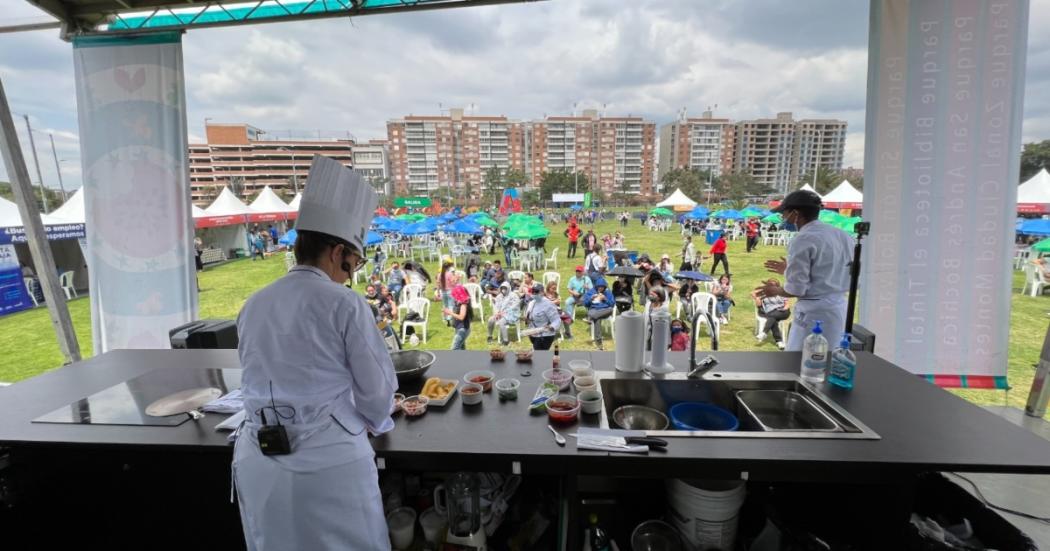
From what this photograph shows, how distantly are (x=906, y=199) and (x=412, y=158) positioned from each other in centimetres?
5940

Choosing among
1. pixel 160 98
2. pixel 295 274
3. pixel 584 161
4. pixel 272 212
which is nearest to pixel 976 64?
pixel 295 274

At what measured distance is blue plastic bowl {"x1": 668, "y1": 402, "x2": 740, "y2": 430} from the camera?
6.19 ft

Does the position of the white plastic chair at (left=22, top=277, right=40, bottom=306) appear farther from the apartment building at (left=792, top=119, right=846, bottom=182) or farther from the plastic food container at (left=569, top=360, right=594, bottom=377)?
the apartment building at (left=792, top=119, right=846, bottom=182)

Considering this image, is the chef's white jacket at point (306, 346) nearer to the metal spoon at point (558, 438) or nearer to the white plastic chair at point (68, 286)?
the metal spoon at point (558, 438)

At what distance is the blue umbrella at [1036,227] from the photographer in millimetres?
9625

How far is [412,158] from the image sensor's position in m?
57.1

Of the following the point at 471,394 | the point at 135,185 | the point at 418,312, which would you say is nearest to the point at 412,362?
the point at 471,394

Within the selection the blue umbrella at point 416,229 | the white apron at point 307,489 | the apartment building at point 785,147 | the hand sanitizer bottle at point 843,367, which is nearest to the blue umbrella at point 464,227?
the blue umbrella at point 416,229

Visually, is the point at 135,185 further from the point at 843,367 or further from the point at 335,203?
the point at 843,367

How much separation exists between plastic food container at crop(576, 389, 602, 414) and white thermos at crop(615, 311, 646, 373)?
36 centimetres

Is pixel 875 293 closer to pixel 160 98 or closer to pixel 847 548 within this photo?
pixel 847 548

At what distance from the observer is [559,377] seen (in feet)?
6.39

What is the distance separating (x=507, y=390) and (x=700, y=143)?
5653 cm

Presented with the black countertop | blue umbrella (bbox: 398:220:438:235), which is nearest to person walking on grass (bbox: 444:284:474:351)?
the black countertop
